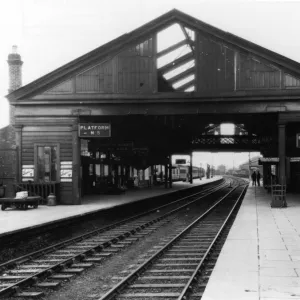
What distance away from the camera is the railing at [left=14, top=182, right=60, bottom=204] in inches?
904

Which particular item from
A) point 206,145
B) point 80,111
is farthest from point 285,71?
point 206,145

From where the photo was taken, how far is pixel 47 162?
23.6 metres

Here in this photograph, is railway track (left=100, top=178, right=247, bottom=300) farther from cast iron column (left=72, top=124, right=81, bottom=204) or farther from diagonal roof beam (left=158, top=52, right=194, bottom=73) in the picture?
diagonal roof beam (left=158, top=52, right=194, bottom=73)

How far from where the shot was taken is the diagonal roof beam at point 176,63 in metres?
23.7

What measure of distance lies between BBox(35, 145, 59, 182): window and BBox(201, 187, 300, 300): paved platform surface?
33.9 ft

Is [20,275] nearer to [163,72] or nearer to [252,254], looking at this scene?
[252,254]

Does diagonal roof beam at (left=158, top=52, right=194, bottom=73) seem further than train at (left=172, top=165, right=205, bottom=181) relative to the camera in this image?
No

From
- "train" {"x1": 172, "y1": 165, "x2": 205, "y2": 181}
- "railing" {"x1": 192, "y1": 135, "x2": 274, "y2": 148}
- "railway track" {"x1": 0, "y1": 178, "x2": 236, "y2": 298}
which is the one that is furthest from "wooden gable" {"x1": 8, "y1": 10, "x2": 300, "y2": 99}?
"train" {"x1": 172, "y1": 165, "x2": 205, "y2": 181}

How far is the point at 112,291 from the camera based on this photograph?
7.93 m

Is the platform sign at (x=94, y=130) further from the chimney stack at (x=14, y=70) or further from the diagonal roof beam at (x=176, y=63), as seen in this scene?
the chimney stack at (x=14, y=70)

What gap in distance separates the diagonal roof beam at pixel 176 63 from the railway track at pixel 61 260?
8849mm

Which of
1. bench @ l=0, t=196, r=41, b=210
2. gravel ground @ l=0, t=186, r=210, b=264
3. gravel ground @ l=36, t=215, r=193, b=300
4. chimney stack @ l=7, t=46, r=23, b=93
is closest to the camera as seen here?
gravel ground @ l=36, t=215, r=193, b=300

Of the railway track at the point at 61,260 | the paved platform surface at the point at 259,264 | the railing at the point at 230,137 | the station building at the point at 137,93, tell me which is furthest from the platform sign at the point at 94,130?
the railing at the point at 230,137

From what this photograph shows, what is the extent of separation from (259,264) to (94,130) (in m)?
14.0
